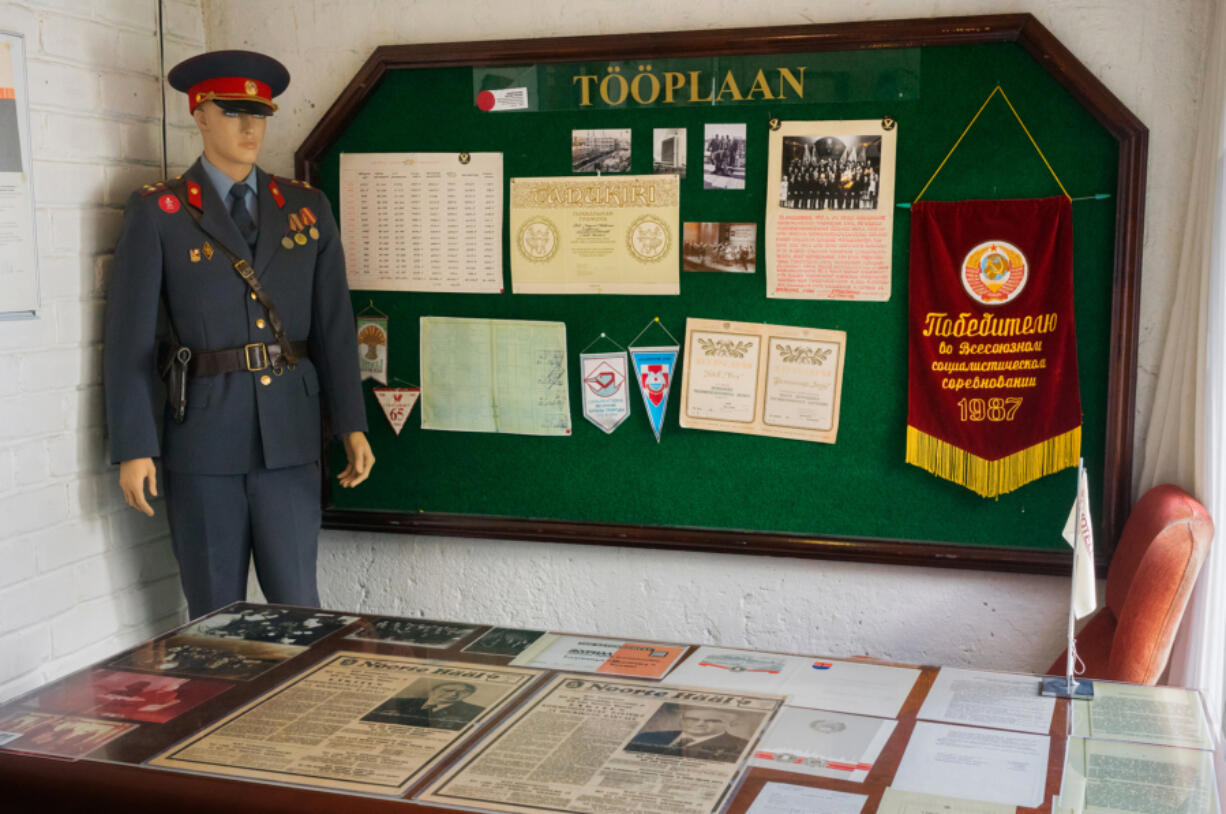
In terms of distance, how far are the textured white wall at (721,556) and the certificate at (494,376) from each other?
0.23 metres

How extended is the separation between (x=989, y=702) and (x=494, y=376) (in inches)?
72.9

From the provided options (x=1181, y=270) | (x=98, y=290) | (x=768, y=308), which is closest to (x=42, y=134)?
(x=98, y=290)

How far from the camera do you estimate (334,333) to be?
3.07 meters

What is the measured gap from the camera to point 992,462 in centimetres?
287

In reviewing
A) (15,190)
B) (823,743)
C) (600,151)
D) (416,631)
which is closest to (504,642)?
(416,631)

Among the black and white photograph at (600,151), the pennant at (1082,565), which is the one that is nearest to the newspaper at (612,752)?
the pennant at (1082,565)

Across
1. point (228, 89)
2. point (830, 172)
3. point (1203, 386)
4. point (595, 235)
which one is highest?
point (228, 89)

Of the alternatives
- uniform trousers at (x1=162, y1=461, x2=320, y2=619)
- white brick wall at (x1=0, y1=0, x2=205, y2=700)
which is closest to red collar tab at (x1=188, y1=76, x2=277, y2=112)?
white brick wall at (x1=0, y1=0, x2=205, y2=700)

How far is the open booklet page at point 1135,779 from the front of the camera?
4.48 feet

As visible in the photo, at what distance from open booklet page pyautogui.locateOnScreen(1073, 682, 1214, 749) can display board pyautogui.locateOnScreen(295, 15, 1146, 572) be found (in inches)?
43.6

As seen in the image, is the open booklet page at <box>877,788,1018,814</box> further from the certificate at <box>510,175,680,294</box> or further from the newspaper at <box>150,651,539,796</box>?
the certificate at <box>510,175,680,294</box>

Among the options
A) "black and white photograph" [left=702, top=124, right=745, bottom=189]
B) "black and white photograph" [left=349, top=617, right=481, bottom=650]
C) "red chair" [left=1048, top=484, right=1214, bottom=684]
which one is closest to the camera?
"black and white photograph" [left=349, top=617, right=481, bottom=650]

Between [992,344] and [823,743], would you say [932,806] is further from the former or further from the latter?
[992,344]

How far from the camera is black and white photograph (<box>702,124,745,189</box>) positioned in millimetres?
2969
